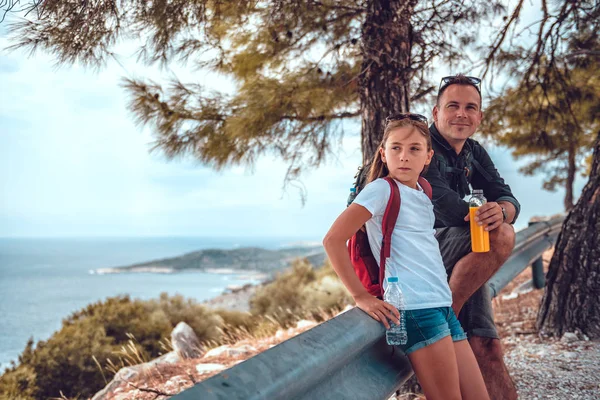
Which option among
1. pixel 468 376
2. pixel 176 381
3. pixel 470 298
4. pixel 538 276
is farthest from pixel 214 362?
pixel 538 276

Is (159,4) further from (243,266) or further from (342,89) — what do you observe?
(243,266)

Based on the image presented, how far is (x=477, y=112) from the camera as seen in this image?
295cm

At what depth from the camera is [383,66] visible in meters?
4.11

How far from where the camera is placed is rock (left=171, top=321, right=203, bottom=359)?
6434 mm

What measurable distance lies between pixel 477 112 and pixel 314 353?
1.96m

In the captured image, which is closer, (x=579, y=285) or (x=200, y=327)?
(x=579, y=285)

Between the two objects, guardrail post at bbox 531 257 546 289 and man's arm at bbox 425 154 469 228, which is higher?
man's arm at bbox 425 154 469 228

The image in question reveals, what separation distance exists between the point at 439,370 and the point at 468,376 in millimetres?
266

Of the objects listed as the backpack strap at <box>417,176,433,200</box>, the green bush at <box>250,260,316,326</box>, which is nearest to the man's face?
the backpack strap at <box>417,176,433,200</box>

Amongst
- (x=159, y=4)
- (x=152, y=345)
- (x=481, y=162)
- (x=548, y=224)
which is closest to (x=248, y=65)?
(x=159, y=4)

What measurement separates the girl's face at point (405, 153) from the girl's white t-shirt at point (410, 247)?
6 centimetres

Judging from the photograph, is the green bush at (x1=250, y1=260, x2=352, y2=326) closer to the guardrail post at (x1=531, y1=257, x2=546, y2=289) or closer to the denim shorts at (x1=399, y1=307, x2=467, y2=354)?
the guardrail post at (x1=531, y1=257, x2=546, y2=289)

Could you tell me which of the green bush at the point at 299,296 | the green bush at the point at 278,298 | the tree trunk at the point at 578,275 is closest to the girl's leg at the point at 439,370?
the tree trunk at the point at 578,275

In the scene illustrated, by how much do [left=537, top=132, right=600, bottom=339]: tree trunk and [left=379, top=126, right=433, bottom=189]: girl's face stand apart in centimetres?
249
